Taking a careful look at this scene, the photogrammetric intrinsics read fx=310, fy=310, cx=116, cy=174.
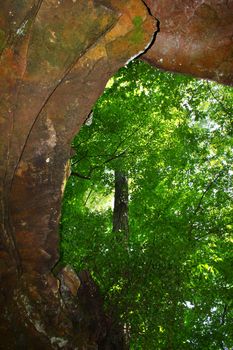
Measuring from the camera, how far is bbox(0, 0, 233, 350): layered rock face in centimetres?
237

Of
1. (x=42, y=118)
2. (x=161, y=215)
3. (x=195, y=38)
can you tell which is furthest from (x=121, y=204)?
(x=42, y=118)

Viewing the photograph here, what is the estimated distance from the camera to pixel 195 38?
339 centimetres

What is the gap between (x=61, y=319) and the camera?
2924 mm

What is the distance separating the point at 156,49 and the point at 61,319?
3.00m

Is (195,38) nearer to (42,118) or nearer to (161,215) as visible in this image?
(42,118)

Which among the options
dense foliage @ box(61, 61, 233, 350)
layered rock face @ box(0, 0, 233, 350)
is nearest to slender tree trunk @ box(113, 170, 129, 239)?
dense foliage @ box(61, 61, 233, 350)

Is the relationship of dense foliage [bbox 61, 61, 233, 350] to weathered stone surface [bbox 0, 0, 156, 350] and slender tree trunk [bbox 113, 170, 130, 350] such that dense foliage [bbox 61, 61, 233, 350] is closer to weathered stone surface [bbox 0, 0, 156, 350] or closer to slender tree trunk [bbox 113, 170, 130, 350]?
slender tree trunk [bbox 113, 170, 130, 350]

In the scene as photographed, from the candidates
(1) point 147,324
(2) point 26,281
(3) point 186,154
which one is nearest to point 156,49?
(2) point 26,281

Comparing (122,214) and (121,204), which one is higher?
(121,204)

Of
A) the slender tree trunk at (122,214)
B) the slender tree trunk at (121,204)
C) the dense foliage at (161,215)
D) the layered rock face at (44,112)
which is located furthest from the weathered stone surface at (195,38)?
the slender tree trunk at (121,204)

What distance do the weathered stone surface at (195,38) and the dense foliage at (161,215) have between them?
345cm

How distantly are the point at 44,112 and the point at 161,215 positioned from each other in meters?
6.51

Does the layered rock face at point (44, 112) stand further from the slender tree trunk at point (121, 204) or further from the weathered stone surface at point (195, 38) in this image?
the slender tree trunk at point (121, 204)

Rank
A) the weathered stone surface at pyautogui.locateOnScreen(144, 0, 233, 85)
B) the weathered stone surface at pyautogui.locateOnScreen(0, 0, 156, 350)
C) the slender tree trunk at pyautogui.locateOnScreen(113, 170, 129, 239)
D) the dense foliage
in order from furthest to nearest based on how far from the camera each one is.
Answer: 1. the slender tree trunk at pyautogui.locateOnScreen(113, 170, 129, 239)
2. the dense foliage
3. the weathered stone surface at pyautogui.locateOnScreen(144, 0, 233, 85)
4. the weathered stone surface at pyautogui.locateOnScreen(0, 0, 156, 350)
